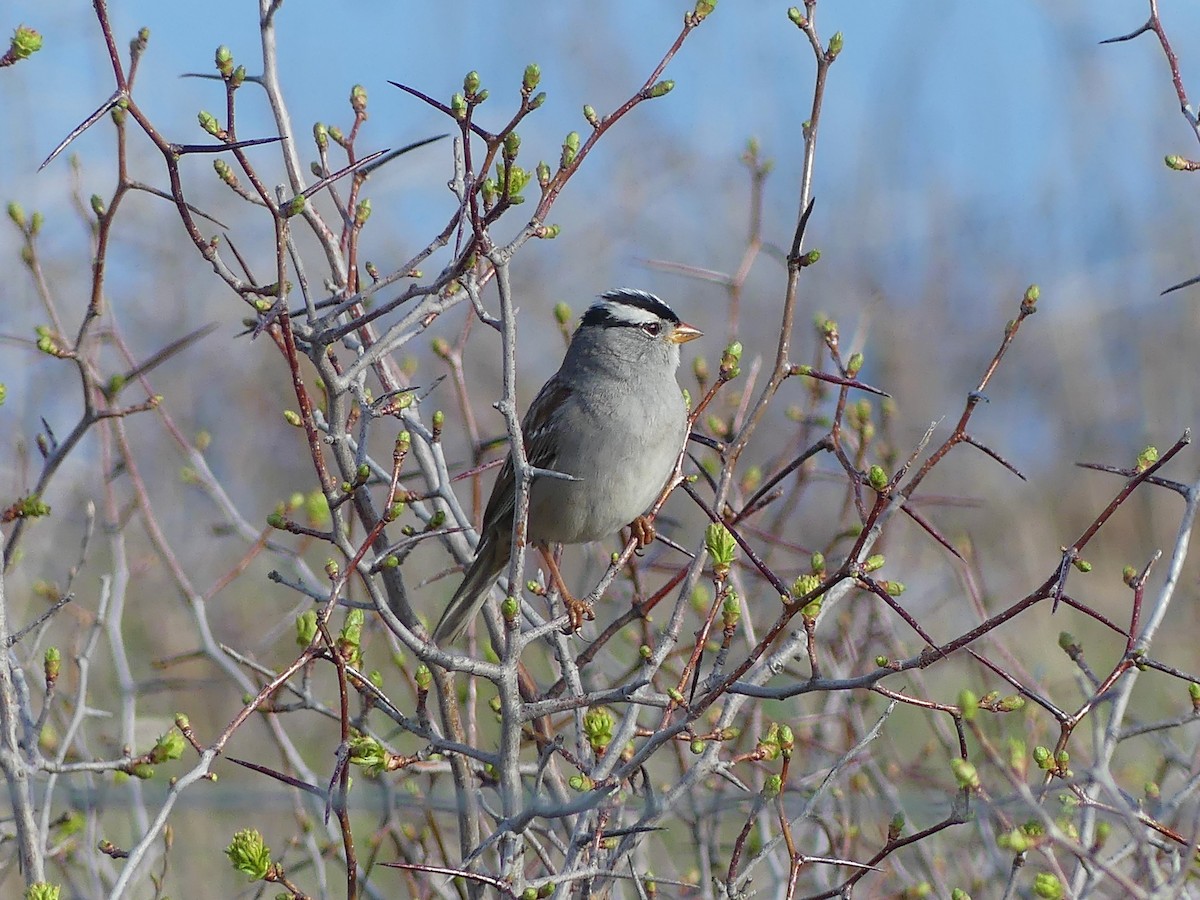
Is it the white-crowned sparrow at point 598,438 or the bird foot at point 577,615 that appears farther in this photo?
the white-crowned sparrow at point 598,438

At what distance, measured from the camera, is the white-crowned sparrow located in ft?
14.8

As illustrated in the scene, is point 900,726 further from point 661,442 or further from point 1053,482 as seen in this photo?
point 661,442

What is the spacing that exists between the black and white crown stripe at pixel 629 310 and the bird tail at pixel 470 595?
43.3 inches

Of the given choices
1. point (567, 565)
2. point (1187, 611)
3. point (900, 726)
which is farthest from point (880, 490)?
point (900, 726)

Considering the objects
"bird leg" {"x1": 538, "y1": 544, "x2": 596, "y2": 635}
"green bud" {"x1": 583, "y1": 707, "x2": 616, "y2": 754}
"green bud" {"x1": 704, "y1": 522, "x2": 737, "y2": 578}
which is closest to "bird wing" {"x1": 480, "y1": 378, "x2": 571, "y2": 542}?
"bird leg" {"x1": 538, "y1": 544, "x2": 596, "y2": 635}

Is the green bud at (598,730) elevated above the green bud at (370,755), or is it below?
above

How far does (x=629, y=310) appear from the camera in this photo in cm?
511

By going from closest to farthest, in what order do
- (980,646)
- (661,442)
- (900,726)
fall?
(661,442) < (980,646) < (900,726)

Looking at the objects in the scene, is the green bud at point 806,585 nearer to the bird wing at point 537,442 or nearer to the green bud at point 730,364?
the green bud at point 730,364

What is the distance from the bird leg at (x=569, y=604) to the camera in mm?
3634

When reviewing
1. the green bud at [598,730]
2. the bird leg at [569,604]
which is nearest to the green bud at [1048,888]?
the green bud at [598,730]

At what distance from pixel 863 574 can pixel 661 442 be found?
1912 mm

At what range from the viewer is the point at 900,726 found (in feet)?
32.6

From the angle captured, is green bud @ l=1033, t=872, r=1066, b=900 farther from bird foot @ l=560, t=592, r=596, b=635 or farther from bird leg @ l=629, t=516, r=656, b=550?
bird leg @ l=629, t=516, r=656, b=550
